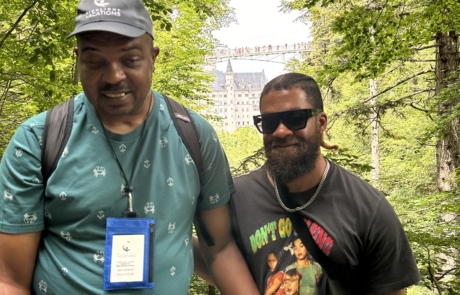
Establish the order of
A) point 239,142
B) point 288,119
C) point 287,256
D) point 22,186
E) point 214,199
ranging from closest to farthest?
point 22,186
point 214,199
point 287,256
point 288,119
point 239,142

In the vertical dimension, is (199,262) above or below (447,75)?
below

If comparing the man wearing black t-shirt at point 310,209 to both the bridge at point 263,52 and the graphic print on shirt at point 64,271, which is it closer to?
the graphic print on shirt at point 64,271

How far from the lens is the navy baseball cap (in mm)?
1286

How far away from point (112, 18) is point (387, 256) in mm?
1446

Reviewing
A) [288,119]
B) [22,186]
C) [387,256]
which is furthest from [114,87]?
[387,256]

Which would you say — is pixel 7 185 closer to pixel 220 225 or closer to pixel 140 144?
pixel 140 144

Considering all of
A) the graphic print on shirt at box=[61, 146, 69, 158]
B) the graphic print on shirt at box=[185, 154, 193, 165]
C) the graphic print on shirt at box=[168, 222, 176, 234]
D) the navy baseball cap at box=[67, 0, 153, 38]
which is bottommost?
the graphic print on shirt at box=[168, 222, 176, 234]

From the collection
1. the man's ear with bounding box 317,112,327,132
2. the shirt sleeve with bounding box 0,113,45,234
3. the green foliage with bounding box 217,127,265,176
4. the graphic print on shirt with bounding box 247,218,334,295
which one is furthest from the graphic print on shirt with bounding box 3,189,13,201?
the green foliage with bounding box 217,127,265,176

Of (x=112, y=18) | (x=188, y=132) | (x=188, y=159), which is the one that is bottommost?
(x=188, y=159)

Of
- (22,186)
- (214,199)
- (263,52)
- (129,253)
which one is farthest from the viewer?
(263,52)

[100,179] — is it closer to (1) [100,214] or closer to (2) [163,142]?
(1) [100,214]

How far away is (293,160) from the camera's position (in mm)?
1835

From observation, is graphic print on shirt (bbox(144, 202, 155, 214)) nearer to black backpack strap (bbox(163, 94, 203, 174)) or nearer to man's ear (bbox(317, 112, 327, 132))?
black backpack strap (bbox(163, 94, 203, 174))

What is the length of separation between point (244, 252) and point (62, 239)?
82 centimetres
